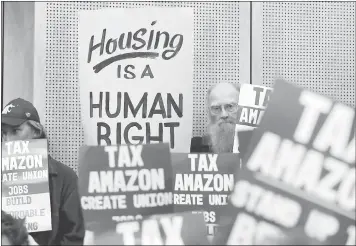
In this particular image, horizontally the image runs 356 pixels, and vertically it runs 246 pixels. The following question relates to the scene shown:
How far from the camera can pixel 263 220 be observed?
1336mm

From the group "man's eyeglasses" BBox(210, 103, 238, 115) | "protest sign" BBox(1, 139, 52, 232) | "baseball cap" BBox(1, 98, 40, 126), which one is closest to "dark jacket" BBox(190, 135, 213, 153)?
"man's eyeglasses" BBox(210, 103, 238, 115)

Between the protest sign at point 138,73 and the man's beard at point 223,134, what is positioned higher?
the protest sign at point 138,73

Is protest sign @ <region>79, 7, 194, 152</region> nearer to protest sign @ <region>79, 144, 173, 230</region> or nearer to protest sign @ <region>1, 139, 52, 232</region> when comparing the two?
protest sign @ <region>1, 139, 52, 232</region>

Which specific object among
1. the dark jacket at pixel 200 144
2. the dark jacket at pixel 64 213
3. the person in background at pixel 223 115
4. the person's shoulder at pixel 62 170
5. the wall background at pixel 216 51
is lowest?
the dark jacket at pixel 64 213

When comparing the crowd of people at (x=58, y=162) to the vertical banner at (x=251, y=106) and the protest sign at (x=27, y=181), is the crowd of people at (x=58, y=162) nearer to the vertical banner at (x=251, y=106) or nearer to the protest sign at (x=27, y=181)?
the protest sign at (x=27, y=181)

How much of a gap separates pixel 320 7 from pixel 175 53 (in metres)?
1.06

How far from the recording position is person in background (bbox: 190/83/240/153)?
3178 mm

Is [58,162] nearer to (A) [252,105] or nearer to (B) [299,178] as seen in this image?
(A) [252,105]

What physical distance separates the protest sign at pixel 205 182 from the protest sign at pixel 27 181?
0.55 metres

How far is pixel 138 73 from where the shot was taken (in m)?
3.42

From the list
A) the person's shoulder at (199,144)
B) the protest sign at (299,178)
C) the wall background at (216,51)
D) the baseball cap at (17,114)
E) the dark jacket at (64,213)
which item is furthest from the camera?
the wall background at (216,51)

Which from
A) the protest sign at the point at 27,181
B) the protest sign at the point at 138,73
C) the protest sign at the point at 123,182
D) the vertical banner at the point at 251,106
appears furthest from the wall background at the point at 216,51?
the protest sign at the point at 123,182

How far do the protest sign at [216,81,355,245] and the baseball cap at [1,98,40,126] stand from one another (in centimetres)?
180

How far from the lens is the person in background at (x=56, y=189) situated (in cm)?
264
